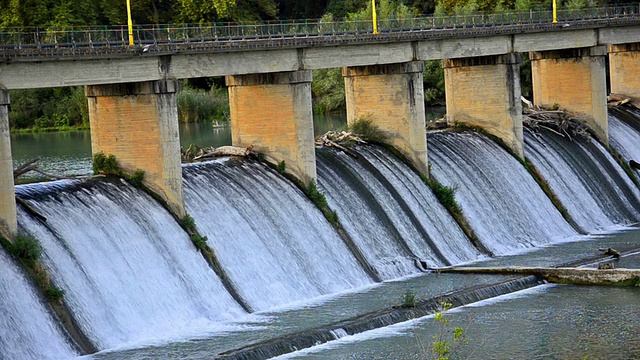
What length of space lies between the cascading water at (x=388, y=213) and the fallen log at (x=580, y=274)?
3889 millimetres

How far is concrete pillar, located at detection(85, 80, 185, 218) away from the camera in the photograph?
41.9 meters

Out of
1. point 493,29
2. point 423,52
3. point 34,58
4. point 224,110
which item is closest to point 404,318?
point 34,58

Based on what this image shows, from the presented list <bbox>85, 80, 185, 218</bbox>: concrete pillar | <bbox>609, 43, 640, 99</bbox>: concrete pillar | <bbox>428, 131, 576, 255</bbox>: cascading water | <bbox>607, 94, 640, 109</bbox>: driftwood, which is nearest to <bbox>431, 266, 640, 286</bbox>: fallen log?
<bbox>428, 131, 576, 255</bbox>: cascading water

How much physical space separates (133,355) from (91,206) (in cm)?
662

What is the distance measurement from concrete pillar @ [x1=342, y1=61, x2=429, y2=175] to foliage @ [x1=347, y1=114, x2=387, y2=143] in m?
0.19

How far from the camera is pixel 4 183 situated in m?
35.3

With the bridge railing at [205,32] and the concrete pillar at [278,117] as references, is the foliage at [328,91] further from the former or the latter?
the concrete pillar at [278,117]

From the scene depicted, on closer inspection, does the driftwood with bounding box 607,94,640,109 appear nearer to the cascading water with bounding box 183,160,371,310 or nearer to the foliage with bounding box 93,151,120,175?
the cascading water with bounding box 183,160,371,310

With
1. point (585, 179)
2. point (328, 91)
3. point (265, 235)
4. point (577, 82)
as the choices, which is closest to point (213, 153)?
point (265, 235)

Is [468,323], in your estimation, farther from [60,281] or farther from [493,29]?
[493,29]

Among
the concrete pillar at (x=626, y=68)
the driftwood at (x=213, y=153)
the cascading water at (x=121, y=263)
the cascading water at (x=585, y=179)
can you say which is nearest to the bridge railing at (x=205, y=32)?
the concrete pillar at (x=626, y=68)

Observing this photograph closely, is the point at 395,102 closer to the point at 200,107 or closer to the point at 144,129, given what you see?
the point at 144,129

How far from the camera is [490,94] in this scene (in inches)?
2372

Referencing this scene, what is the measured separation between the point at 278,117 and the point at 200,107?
4955 centimetres
